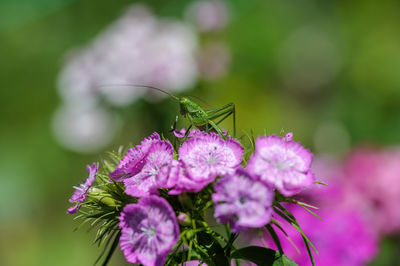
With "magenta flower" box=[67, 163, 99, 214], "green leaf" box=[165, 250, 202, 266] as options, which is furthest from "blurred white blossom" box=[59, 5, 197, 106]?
"green leaf" box=[165, 250, 202, 266]

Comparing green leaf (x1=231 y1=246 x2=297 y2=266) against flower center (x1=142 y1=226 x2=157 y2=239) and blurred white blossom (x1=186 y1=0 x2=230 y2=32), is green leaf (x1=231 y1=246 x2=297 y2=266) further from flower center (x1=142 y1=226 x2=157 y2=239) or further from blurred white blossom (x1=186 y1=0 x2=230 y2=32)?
blurred white blossom (x1=186 y1=0 x2=230 y2=32)

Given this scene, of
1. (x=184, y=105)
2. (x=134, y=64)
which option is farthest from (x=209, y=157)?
(x=134, y=64)

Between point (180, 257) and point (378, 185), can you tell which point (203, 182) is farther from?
point (378, 185)

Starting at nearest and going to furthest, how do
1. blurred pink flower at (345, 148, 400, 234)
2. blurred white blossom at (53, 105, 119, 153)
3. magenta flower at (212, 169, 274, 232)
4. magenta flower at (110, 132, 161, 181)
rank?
magenta flower at (212, 169, 274, 232) → magenta flower at (110, 132, 161, 181) → blurred pink flower at (345, 148, 400, 234) → blurred white blossom at (53, 105, 119, 153)

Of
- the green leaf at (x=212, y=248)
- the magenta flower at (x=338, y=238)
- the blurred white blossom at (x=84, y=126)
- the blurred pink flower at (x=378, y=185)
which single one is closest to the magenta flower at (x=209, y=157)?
the green leaf at (x=212, y=248)

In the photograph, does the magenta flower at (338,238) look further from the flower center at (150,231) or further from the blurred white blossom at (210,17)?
the blurred white blossom at (210,17)
